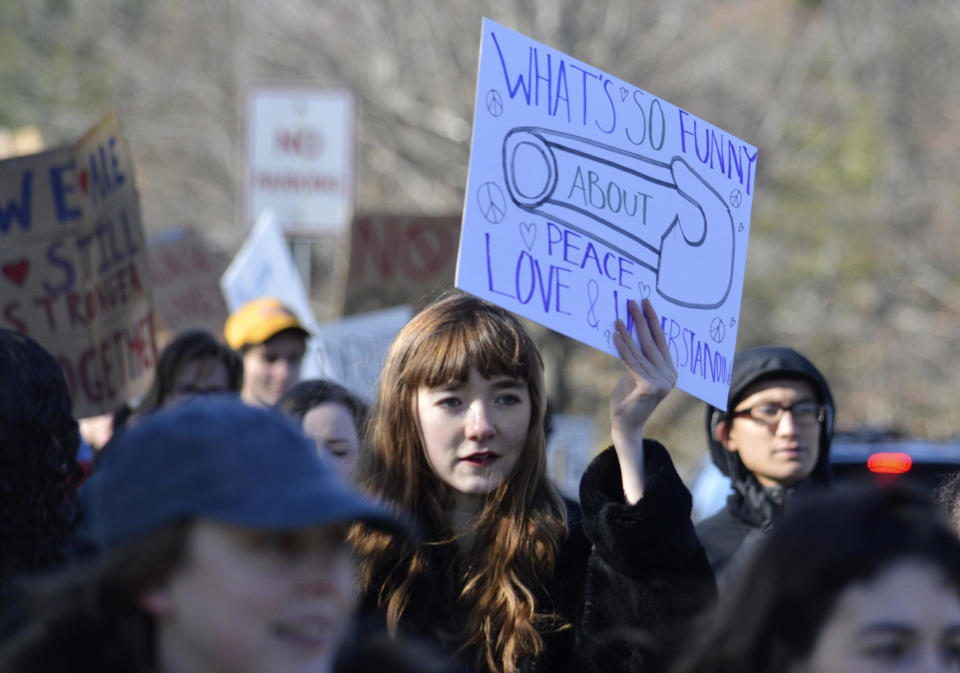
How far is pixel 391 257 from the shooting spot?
25.3ft

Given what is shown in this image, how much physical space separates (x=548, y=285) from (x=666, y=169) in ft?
1.62

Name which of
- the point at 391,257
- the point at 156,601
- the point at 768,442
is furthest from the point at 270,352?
the point at 156,601

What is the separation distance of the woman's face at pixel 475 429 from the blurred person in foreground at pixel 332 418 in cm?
107

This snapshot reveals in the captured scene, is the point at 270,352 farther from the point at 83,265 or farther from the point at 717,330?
the point at 717,330

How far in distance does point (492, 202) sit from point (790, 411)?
1847mm

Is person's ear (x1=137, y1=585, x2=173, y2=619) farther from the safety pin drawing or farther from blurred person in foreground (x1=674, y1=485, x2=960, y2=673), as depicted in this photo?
the safety pin drawing

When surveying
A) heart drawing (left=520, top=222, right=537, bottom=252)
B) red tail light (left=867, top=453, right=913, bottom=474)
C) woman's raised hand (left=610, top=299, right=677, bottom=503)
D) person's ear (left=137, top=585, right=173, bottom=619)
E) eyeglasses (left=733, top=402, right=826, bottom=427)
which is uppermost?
heart drawing (left=520, top=222, right=537, bottom=252)

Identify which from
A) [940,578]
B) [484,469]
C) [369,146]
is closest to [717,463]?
[484,469]

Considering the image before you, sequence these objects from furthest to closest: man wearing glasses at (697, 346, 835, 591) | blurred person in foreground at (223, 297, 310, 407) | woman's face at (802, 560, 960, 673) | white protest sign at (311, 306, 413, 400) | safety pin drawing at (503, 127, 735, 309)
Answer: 1. white protest sign at (311, 306, 413, 400)
2. blurred person in foreground at (223, 297, 310, 407)
3. man wearing glasses at (697, 346, 835, 591)
4. safety pin drawing at (503, 127, 735, 309)
5. woman's face at (802, 560, 960, 673)

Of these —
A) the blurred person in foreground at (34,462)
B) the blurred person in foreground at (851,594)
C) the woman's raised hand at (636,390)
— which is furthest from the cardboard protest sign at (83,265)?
the blurred person in foreground at (851,594)

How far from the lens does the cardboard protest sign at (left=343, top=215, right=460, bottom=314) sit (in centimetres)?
767

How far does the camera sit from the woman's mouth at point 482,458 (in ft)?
10.5

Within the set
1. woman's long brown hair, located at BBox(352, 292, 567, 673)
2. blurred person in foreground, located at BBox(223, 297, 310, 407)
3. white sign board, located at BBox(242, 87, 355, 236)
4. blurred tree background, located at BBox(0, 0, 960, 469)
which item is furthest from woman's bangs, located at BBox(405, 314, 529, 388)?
blurred tree background, located at BBox(0, 0, 960, 469)

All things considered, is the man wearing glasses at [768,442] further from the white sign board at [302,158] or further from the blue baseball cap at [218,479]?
the white sign board at [302,158]
